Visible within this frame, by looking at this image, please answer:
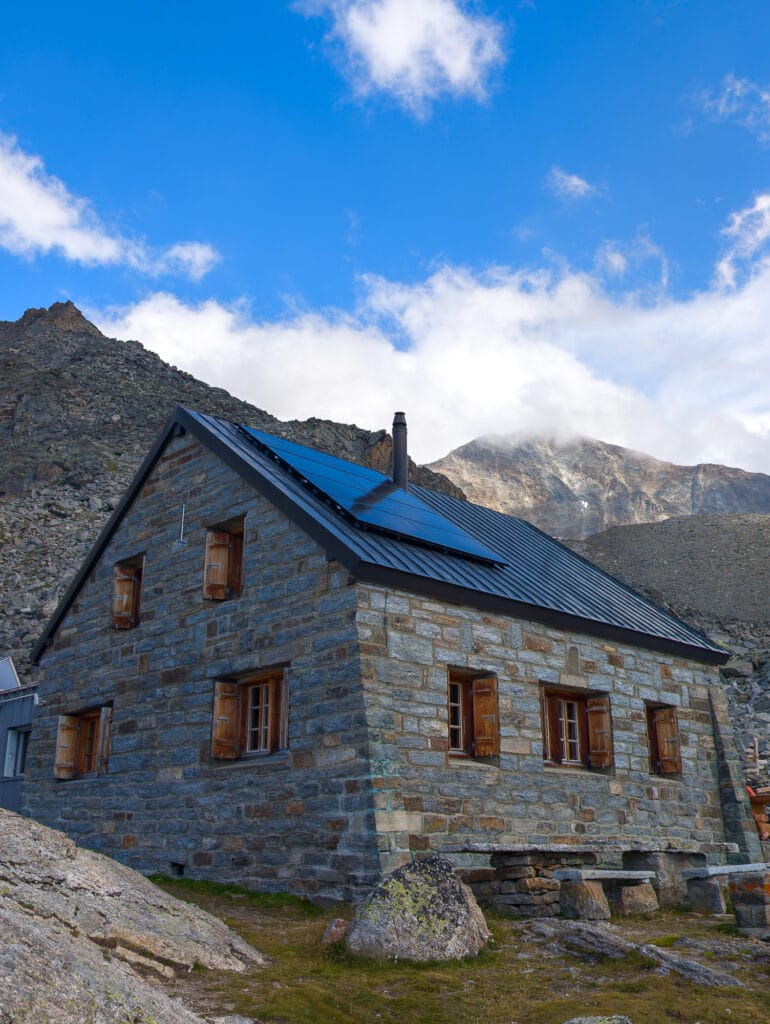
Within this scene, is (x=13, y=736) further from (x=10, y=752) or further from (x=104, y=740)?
(x=104, y=740)

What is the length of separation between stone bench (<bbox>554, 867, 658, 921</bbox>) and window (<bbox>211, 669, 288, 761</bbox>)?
3.76m

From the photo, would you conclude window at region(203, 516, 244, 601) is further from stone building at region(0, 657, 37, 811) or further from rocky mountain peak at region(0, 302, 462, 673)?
rocky mountain peak at region(0, 302, 462, 673)

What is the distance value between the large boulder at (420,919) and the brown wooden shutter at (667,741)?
23.1ft

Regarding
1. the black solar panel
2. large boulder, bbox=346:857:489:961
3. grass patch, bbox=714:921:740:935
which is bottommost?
grass patch, bbox=714:921:740:935

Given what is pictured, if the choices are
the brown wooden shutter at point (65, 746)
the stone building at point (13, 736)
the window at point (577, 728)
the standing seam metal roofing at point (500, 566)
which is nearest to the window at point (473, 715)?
the standing seam metal roofing at point (500, 566)

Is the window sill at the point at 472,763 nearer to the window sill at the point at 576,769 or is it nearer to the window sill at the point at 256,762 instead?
the window sill at the point at 576,769

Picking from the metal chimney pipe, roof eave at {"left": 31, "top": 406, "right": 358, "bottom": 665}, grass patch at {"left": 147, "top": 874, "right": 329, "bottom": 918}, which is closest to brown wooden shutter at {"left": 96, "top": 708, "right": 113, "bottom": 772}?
roof eave at {"left": 31, "top": 406, "right": 358, "bottom": 665}

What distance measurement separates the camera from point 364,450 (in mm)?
59844

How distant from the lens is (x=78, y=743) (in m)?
15.0

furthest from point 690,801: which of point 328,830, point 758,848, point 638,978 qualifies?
point 638,978

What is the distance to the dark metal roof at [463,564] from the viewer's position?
11555 mm

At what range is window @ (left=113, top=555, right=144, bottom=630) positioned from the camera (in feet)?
47.8

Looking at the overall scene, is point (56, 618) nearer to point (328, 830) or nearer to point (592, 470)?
point (328, 830)

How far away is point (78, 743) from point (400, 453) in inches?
276
